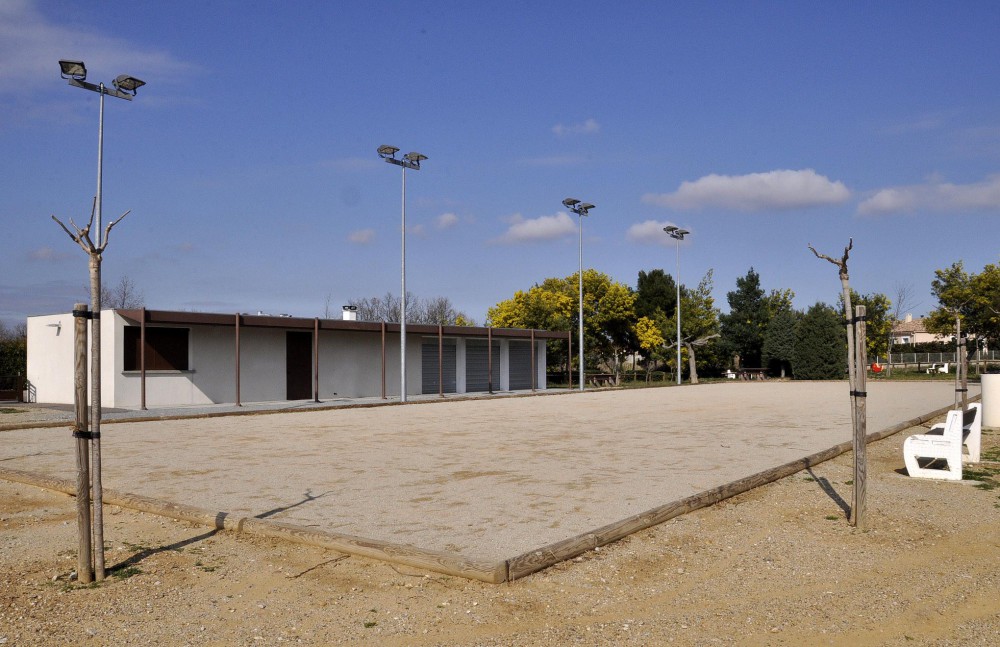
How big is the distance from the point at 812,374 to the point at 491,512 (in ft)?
175

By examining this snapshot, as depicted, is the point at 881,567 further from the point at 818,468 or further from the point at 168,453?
the point at 168,453

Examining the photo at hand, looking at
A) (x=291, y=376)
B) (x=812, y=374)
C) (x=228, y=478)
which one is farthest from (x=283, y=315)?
(x=812, y=374)

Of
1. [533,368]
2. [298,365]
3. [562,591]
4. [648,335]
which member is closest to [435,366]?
[533,368]

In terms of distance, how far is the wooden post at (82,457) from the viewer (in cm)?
513

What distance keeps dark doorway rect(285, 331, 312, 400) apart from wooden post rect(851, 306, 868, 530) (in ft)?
74.8

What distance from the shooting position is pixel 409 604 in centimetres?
470

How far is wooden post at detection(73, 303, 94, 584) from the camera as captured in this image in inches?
202

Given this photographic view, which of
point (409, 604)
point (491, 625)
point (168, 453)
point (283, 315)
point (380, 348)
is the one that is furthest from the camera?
point (380, 348)

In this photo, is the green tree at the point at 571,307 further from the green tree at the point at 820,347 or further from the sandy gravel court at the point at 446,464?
the sandy gravel court at the point at 446,464

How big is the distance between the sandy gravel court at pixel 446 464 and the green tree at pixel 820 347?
120ft

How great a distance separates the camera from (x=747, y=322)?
63.8 m

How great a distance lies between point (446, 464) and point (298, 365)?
18.0 meters

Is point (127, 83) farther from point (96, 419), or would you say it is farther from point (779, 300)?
point (779, 300)

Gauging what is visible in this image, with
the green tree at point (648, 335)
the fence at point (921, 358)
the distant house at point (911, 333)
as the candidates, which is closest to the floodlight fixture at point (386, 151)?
the green tree at point (648, 335)
